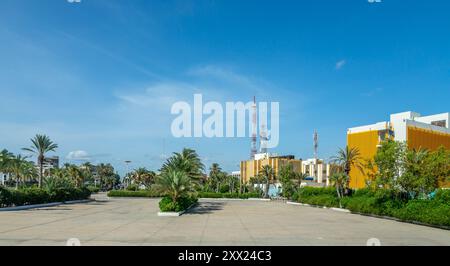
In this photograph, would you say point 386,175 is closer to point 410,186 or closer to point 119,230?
point 410,186

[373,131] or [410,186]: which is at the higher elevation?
[373,131]

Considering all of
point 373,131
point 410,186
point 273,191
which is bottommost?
point 273,191

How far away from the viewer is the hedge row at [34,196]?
38.4 meters

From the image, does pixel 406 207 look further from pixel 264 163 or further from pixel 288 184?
pixel 264 163

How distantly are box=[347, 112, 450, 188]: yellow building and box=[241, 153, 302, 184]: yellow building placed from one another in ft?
191

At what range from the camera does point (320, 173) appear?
485 ft

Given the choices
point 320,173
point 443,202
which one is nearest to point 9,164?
point 443,202

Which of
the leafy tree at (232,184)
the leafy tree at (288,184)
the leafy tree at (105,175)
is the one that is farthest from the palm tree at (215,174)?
the leafy tree at (105,175)

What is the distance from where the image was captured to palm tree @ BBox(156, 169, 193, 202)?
3456cm

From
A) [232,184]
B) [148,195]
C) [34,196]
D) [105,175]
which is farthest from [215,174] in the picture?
[34,196]

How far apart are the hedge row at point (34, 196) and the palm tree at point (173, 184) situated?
51.4 feet

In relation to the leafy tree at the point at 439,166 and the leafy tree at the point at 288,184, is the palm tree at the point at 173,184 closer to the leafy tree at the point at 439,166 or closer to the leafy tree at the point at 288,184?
the leafy tree at the point at 439,166

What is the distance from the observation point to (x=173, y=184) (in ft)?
113
